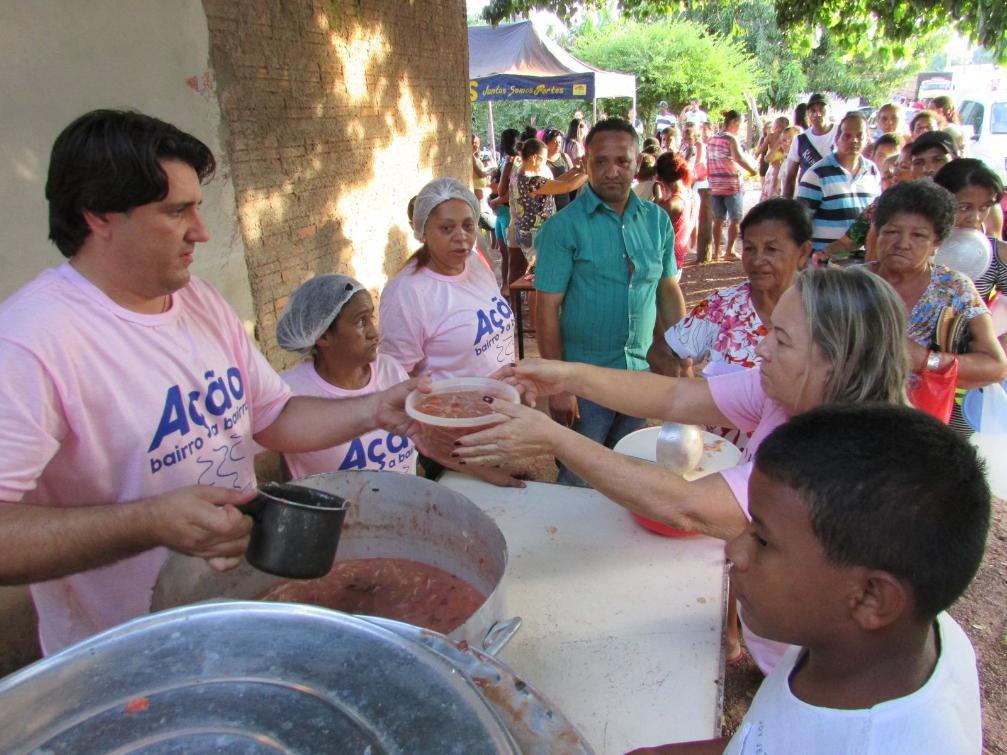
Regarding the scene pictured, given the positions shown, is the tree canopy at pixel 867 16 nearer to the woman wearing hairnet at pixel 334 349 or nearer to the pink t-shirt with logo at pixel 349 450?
the woman wearing hairnet at pixel 334 349

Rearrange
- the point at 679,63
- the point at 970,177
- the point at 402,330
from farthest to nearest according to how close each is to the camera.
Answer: the point at 679,63 < the point at 970,177 < the point at 402,330

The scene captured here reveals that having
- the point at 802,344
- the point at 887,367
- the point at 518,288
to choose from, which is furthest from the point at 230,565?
the point at 518,288

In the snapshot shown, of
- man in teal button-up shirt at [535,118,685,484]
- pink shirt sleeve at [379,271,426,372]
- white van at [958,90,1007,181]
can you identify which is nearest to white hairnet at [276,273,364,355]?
pink shirt sleeve at [379,271,426,372]

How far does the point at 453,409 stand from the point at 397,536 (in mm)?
381

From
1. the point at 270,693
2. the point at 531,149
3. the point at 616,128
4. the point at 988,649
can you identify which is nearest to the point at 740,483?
the point at 270,693

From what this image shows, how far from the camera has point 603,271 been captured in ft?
10.8

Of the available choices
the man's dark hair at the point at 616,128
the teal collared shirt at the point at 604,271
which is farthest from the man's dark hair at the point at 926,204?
the man's dark hair at the point at 616,128

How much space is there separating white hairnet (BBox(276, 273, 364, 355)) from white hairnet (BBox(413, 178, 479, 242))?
2.38 ft

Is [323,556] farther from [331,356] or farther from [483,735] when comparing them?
[331,356]

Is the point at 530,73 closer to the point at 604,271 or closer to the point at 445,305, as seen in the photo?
the point at 604,271

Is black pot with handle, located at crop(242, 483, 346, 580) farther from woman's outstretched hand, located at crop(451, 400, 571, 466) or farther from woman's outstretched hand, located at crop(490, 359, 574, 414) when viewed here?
woman's outstretched hand, located at crop(490, 359, 574, 414)

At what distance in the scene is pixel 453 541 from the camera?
1.67 meters

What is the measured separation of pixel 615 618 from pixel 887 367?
34.9 inches

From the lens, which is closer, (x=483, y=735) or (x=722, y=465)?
(x=483, y=735)
